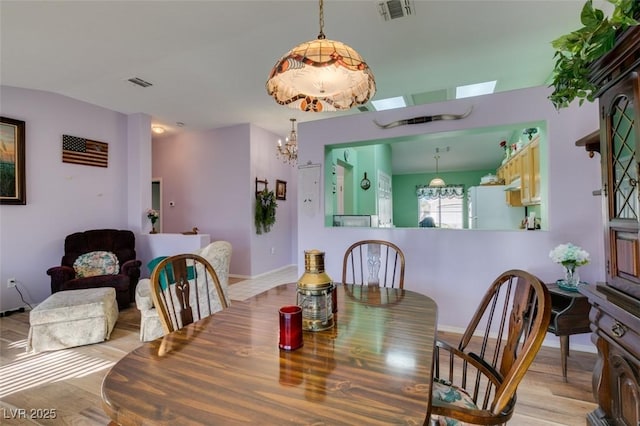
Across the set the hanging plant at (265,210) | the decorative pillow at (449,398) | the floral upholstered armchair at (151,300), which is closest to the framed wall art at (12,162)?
the floral upholstered armchair at (151,300)

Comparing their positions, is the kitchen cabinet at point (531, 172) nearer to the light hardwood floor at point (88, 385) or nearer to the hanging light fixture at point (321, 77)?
the light hardwood floor at point (88, 385)

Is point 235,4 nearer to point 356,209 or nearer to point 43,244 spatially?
point 43,244

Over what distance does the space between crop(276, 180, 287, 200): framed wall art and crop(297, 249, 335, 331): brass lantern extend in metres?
5.44

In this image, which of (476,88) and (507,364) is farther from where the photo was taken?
(476,88)

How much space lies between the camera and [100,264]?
398 cm

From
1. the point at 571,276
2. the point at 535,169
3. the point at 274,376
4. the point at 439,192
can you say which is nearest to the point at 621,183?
the point at 571,276

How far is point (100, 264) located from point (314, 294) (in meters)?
4.05

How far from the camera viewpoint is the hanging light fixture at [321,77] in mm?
1402

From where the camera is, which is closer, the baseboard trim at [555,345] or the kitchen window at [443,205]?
→ the baseboard trim at [555,345]

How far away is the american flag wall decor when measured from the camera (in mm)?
4238

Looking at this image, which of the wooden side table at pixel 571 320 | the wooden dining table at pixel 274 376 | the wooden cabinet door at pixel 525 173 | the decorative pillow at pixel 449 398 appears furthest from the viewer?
the wooden cabinet door at pixel 525 173

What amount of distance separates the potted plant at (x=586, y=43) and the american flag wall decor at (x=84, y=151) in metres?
5.48

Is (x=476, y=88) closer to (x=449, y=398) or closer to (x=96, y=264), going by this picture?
(x=449, y=398)

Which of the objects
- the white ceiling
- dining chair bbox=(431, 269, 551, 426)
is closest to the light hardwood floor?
dining chair bbox=(431, 269, 551, 426)
